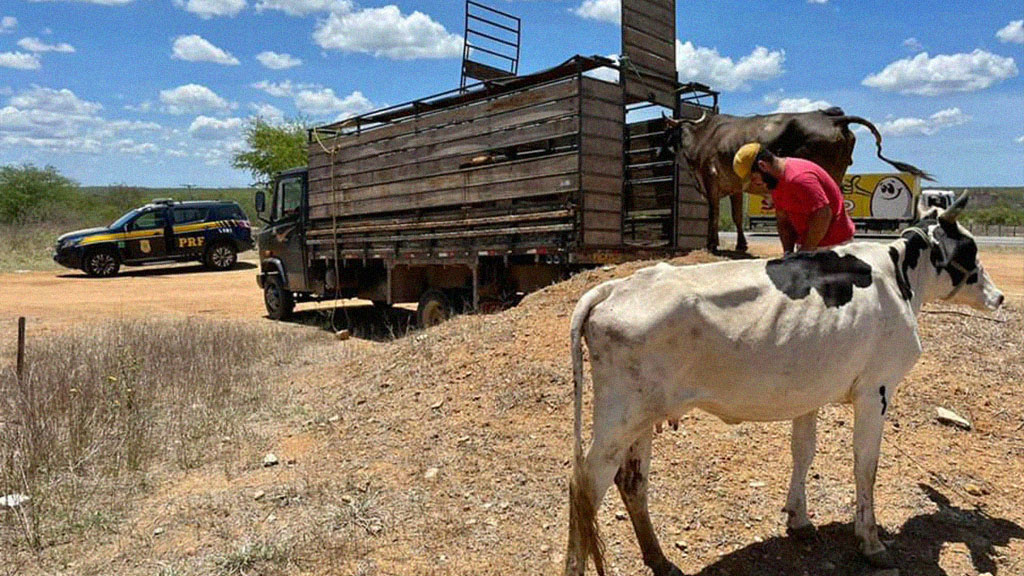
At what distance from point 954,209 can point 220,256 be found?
24817 millimetres

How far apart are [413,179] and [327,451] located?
230 inches

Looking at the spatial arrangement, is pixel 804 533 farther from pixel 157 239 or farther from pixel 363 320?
pixel 157 239

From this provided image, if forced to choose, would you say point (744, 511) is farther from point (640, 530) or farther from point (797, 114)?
point (797, 114)

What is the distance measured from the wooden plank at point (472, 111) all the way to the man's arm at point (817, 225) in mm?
4723

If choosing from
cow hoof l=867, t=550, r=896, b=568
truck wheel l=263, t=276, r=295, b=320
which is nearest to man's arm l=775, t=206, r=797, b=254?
cow hoof l=867, t=550, r=896, b=568

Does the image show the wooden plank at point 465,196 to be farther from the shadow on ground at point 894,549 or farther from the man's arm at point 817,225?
the shadow on ground at point 894,549

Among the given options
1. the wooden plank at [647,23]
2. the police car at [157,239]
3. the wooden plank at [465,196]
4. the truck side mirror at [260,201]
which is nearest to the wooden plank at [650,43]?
the wooden plank at [647,23]

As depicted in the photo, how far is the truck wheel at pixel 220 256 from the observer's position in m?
25.3

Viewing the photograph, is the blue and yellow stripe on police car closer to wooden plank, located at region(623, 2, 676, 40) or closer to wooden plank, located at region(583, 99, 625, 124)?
wooden plank, located at region(623, 2, 676, 40)

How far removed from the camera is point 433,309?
11.1 m

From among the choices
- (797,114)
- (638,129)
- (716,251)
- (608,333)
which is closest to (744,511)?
(608,333)

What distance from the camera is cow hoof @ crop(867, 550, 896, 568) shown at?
145 inches

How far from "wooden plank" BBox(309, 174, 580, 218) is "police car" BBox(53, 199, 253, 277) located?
→ 13708mm

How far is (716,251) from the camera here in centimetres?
882
